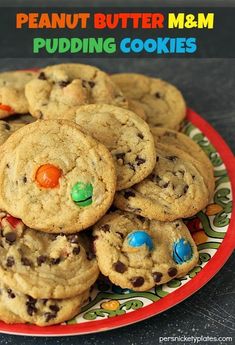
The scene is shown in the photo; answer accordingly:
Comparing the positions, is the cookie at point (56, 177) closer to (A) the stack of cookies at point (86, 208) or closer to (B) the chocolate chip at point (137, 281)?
(A) the stack of cookies at point (86, 208)

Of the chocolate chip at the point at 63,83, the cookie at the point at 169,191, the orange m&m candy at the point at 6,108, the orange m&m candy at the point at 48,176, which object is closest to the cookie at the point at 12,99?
the orange m&m candy at the point at 6,108

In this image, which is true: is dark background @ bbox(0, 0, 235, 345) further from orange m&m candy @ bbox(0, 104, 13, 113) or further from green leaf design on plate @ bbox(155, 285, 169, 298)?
orange m&m candy @ bbox(0, 104, 13, 113)

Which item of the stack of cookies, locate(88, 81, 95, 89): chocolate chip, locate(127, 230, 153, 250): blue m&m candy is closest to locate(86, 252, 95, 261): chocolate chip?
the stack of cookies

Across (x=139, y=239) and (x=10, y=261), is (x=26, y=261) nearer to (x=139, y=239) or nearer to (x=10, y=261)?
(x=10, y=261)

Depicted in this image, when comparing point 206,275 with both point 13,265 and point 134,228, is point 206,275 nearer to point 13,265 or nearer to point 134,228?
point 134,228

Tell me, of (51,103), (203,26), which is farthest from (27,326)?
(203,26)

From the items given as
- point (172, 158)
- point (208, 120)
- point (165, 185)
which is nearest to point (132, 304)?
point (165, 185)
